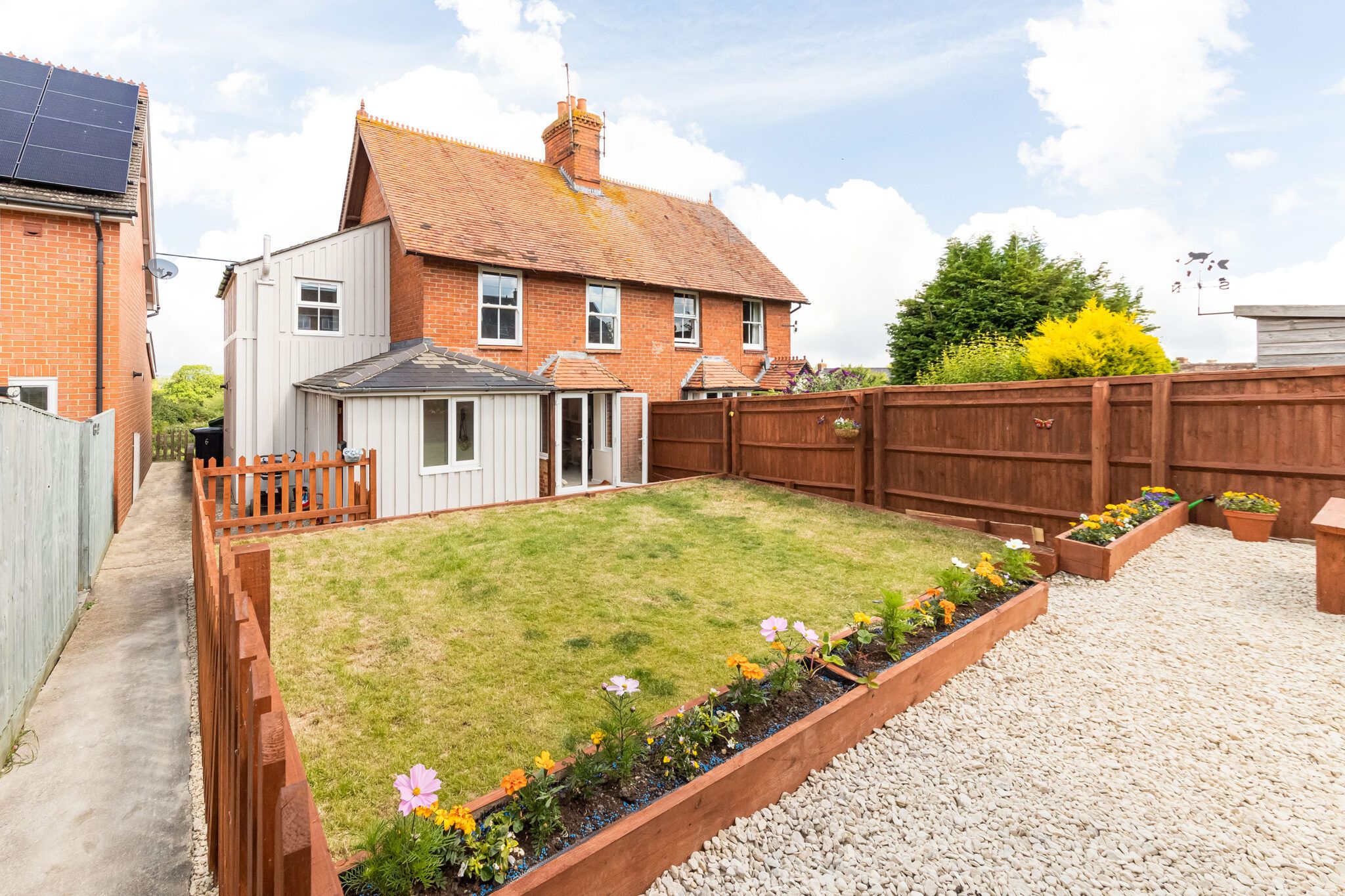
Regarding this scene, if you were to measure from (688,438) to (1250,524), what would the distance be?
10633 mm

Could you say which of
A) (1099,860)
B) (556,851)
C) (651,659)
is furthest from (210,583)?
(1099,860)

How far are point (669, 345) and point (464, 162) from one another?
7.68 metres

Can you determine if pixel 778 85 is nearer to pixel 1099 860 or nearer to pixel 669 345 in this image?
pixel 669 345

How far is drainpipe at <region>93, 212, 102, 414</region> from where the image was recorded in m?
9.62

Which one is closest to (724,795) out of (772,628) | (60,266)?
(772,628)

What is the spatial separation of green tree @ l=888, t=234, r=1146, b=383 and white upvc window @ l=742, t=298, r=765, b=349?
7776 mm

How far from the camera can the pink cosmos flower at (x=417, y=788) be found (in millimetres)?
2066

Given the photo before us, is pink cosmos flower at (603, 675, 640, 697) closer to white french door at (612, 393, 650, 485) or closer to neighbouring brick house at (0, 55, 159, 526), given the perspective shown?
neighbouring brick house at (0, 55, 159, 526)

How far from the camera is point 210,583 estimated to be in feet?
10.3

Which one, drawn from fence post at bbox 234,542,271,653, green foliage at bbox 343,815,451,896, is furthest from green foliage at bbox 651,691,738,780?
fence post at bbox 234,542,271,653

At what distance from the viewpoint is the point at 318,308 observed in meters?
13.7

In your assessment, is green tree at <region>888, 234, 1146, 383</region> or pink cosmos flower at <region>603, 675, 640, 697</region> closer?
pink cosmos flower at <region>603, 675, 640, 697</region>

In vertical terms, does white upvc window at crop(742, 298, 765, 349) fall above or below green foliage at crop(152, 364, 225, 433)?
above

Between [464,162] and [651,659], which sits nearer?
[651,659]
